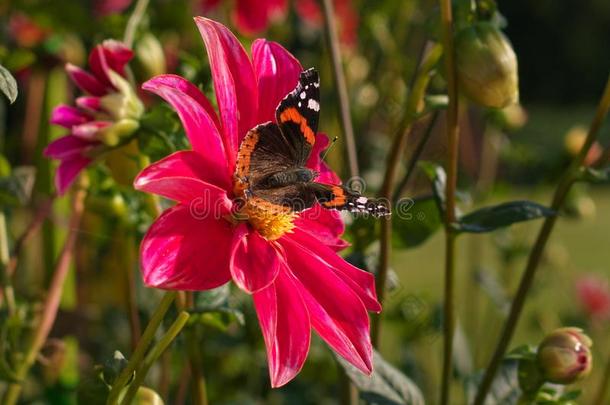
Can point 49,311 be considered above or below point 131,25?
below

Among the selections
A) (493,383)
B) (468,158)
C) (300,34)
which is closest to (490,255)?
(468,158)

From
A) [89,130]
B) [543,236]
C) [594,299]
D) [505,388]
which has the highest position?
[89,130]

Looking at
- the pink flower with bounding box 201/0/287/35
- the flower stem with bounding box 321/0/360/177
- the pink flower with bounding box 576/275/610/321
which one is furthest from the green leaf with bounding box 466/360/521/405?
the pink flower with bounding box 576/275/610/321

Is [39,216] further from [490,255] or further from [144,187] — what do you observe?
[490,255]

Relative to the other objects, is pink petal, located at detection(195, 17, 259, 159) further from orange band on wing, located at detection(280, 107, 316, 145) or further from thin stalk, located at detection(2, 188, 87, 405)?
thin stalk, located at detection(2, 188, 87, 405)

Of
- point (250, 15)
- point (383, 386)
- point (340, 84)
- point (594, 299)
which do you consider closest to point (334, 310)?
point (383, 386)

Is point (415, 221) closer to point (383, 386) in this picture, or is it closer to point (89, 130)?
point (383, 386)

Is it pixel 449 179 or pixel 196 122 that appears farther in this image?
pixel 449 179
